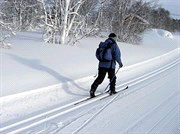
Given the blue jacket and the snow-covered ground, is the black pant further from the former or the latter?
the snow-covered ground

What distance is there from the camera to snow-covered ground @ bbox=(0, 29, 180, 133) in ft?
18.9

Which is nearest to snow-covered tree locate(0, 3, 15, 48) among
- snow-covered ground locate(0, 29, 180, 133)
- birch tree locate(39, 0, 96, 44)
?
snow-covered ground locate(0, 29, 180, 133)

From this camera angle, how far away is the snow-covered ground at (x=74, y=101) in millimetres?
5762

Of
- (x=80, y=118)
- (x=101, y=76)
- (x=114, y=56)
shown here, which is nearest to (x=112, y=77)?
(x=101, y=76)

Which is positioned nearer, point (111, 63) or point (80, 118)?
point (80, 118)

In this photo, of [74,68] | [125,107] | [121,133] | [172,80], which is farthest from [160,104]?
[74,68]

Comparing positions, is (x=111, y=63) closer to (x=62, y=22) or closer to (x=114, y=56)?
(x=114, y=56)

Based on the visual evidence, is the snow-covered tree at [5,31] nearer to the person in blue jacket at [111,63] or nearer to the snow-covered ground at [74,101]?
the snow-covered ground at [74,101]

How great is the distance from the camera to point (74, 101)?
7508 mm

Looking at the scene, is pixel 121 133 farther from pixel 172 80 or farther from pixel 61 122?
pixel 172 80

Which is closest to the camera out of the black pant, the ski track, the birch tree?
the ski track

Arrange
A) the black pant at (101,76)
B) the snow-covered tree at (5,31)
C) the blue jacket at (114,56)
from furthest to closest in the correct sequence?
the snow-covered tree at (5,31) → the black pant at (101,76) → the blue jacket at (114,56)

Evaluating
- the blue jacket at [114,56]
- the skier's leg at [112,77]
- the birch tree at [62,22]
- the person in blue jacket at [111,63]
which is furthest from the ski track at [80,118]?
the birch tree at [62,22]

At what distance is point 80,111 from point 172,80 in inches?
221
